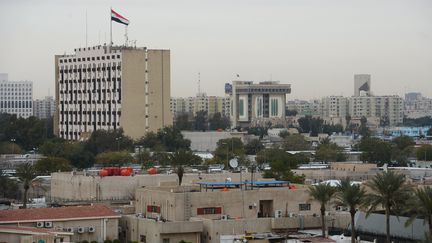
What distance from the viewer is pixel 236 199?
36812 millimetres

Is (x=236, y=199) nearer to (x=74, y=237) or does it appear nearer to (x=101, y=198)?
(x=74, y=237)

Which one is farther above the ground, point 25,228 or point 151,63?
point 151,63

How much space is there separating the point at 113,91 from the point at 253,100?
3065 inches

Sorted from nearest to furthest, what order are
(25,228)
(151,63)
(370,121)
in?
1. (25,228)
2. (151,63)
3. (370,121)

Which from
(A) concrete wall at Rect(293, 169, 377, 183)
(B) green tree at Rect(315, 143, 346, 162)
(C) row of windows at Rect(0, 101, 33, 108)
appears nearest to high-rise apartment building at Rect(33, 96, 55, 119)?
(C) row of windows at Rect(0, 101, 33, 108)

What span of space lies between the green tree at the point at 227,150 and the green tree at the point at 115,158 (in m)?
5.02

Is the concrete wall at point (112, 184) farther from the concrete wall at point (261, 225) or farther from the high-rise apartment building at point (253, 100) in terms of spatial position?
the high-rise apartment building at point (253, 100)

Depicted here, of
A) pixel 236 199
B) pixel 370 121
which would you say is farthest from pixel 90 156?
pixel 370 121

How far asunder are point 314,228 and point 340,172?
72.0 feet

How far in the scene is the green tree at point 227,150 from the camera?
73.0 m

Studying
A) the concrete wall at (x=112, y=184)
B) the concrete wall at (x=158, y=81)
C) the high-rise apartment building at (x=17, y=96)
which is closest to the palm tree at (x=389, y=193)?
the concrete wall at (x=112, y=184)

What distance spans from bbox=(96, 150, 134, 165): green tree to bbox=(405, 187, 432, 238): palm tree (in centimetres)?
4207

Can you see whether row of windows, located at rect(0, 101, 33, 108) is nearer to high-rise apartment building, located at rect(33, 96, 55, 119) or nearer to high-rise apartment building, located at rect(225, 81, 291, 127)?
high-rise apartment building, located at rect(33, 96, 55, 119)

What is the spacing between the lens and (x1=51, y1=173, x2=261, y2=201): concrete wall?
46656 millimetres
